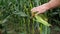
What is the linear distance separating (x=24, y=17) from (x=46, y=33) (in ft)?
0.82

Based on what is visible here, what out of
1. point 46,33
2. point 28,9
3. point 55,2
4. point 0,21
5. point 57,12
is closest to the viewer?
point 55,2

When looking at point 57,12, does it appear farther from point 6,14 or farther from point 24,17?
point 6,14

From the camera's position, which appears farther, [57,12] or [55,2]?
[57,12]

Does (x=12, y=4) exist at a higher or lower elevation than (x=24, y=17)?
higher

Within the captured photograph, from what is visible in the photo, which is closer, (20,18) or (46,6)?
(46,6)

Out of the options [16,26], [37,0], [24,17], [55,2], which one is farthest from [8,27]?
[55,2]

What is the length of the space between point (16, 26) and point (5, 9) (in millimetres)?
166

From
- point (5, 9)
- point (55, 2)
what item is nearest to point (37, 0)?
point (55, 2)

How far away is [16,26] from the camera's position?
5.24 ft

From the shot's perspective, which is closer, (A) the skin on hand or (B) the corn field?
(A) the skin on hand

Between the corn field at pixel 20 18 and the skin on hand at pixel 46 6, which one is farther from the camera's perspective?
the corn field at pixel 20 18

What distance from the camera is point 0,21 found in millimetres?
1568

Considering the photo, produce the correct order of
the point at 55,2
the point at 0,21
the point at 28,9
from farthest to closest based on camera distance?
the point at 0,21 → the point at 28,9 → the point at 55,2

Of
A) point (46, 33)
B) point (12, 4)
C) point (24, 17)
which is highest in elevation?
point (12, 4)
